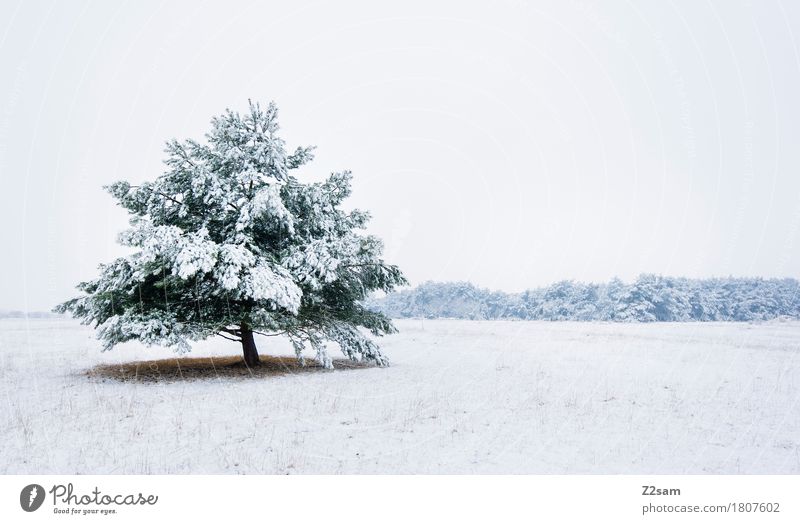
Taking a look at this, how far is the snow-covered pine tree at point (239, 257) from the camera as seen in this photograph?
12.3m

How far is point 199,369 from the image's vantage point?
50.9ft

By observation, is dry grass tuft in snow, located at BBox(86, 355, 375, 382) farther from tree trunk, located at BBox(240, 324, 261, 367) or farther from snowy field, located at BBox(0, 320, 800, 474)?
snowy field, located at BBox(0, 320, 800, 474)

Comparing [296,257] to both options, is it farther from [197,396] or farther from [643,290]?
[643,290]

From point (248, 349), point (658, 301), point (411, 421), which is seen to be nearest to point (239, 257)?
point (248, 349)

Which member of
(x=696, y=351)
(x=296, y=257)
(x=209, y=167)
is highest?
(x=209, y=167)

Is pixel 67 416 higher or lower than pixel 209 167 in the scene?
lower

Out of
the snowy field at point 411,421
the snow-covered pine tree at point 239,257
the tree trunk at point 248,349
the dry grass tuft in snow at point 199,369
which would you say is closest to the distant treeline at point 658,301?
the dry grass tuft in snow at point 199,369

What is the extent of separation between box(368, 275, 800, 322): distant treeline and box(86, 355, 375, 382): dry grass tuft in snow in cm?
3301

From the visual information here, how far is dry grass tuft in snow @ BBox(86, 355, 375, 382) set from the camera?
13.8m

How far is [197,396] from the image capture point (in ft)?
35.7
